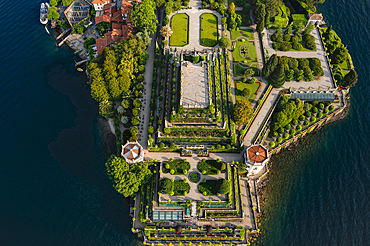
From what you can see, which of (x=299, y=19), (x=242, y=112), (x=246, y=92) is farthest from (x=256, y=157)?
(x=299, y=19)

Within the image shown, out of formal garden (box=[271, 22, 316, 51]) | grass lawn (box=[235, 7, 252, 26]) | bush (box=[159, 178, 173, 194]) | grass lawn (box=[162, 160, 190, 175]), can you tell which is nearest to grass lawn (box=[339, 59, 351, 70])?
formal garden (box=[271, 22, 316, 51])

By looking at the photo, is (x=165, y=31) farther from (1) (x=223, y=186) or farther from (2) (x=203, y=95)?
(1) (x=223, y=186)

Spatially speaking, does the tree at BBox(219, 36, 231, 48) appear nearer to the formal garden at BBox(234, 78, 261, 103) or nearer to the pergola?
the formal garden at BBox(234, 78, 261, 103)

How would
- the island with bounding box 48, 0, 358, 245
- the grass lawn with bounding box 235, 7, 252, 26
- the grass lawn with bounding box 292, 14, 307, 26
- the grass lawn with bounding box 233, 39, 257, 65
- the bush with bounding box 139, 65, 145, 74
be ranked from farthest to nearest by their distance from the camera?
the grass lawn with bounding box 292, 14, 307, 26, the grass lawn with bounding box 235, 7, 252, 26, the grass lawn with bounding box 233, 39, 257, 65, the bush with bounding box 139, 65, 145, 74, the island with bounding box 48, 0, 358, 245

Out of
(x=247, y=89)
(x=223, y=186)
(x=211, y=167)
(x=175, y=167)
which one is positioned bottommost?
(x=211, y=167)

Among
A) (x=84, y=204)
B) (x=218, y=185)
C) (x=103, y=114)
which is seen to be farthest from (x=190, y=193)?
(x=103, y=114)

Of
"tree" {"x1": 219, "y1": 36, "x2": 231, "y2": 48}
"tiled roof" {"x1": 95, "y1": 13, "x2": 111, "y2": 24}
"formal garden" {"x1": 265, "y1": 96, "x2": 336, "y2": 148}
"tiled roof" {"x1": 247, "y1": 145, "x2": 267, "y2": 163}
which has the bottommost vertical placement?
"formal garden" {"x1": 265, "y1": 96, "x2": 336, "y2": 148}

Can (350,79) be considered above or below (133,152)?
below
